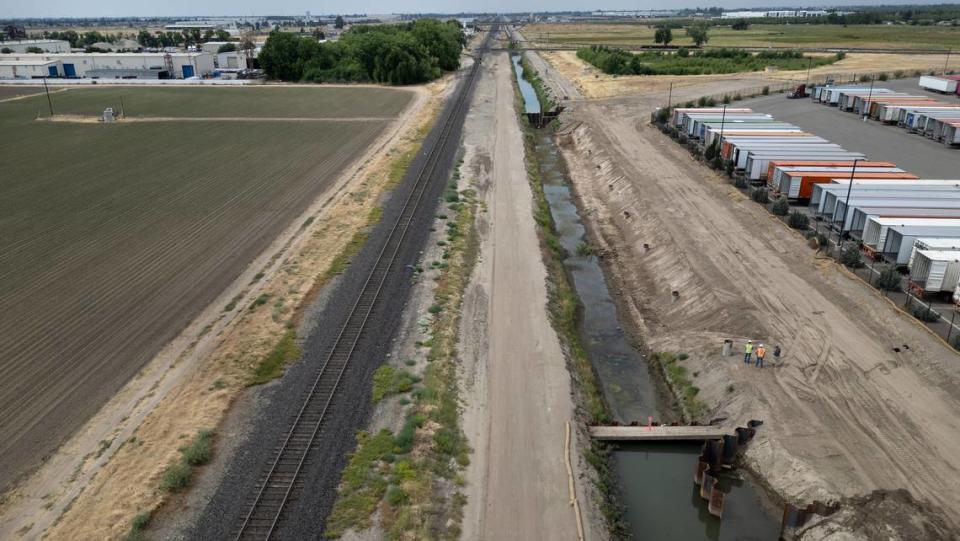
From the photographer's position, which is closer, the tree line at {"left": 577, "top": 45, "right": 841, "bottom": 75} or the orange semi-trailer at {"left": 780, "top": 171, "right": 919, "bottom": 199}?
the orange semi-trailer at {"left": 780, "top": 171, "right": 919, "bottom": 199}

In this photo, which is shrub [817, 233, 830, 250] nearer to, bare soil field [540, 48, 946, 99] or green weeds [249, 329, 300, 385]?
green weeds [249, 329, 300, 385]

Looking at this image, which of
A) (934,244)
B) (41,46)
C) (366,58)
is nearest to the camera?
(934,244)

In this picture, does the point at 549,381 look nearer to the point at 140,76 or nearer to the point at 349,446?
the point at 349,446

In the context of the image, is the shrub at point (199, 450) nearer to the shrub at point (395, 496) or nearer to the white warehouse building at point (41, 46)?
the shrub at point (395, 496)

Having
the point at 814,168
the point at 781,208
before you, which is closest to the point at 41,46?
the point at 814,168

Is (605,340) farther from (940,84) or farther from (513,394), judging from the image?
(940,84)

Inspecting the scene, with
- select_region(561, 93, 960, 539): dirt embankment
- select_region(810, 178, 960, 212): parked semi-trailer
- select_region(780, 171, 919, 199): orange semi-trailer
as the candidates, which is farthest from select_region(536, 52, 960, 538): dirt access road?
select_region(810, 178, 960, 212): parked semi-trailer

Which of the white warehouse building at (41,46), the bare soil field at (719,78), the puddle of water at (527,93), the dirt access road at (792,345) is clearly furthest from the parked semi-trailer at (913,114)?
the white warehouse building at (41,46)

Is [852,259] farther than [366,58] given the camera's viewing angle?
No
